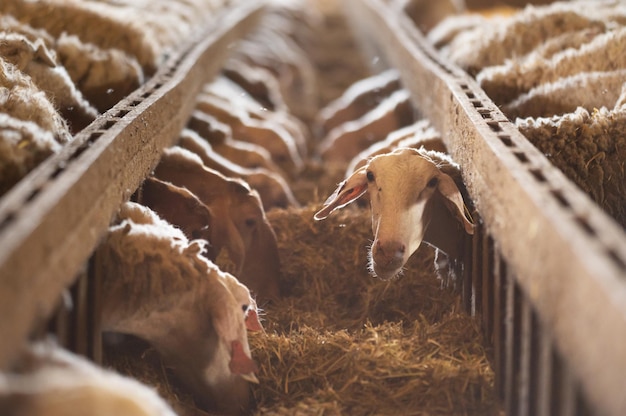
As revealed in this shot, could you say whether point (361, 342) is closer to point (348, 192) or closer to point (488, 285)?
point (488, 285)

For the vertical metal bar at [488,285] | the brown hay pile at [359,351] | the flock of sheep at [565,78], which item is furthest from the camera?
the flock of sheep at [565,78]

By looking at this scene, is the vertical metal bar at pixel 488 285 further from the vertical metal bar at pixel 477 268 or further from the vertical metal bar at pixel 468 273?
the vertical metal bar at pixel 468 273

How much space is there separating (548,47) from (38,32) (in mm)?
4478

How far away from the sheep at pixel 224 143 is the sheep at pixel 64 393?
15.3ft

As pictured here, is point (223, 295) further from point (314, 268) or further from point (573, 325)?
point (314, 268)

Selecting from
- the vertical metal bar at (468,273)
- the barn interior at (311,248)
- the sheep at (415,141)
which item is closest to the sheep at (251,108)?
the barn interior at (311,248)

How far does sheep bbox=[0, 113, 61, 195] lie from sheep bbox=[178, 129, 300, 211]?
7.27 feet

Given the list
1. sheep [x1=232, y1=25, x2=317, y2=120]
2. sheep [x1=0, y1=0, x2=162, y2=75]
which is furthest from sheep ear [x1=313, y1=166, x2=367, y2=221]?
sheep [x1=232, y1=25, x2=317, y2=120]

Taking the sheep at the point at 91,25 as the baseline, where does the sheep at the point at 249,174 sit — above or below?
below

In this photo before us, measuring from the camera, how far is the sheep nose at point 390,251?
4352 millimetres

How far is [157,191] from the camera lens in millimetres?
5027

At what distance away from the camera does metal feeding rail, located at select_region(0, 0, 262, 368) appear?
2646 mm

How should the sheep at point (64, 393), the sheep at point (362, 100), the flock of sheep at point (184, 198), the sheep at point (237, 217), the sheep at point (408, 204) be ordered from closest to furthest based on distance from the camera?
the sheep at point (64, 393)
the flock of sheep at point (184, 198)
the sheep at point (408, 204)
the sheep at point (237, 217)
the sheep at point (362, 100)

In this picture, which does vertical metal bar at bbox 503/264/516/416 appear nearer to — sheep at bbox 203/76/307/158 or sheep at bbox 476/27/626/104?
sheep at bbox 476/27/626/104
